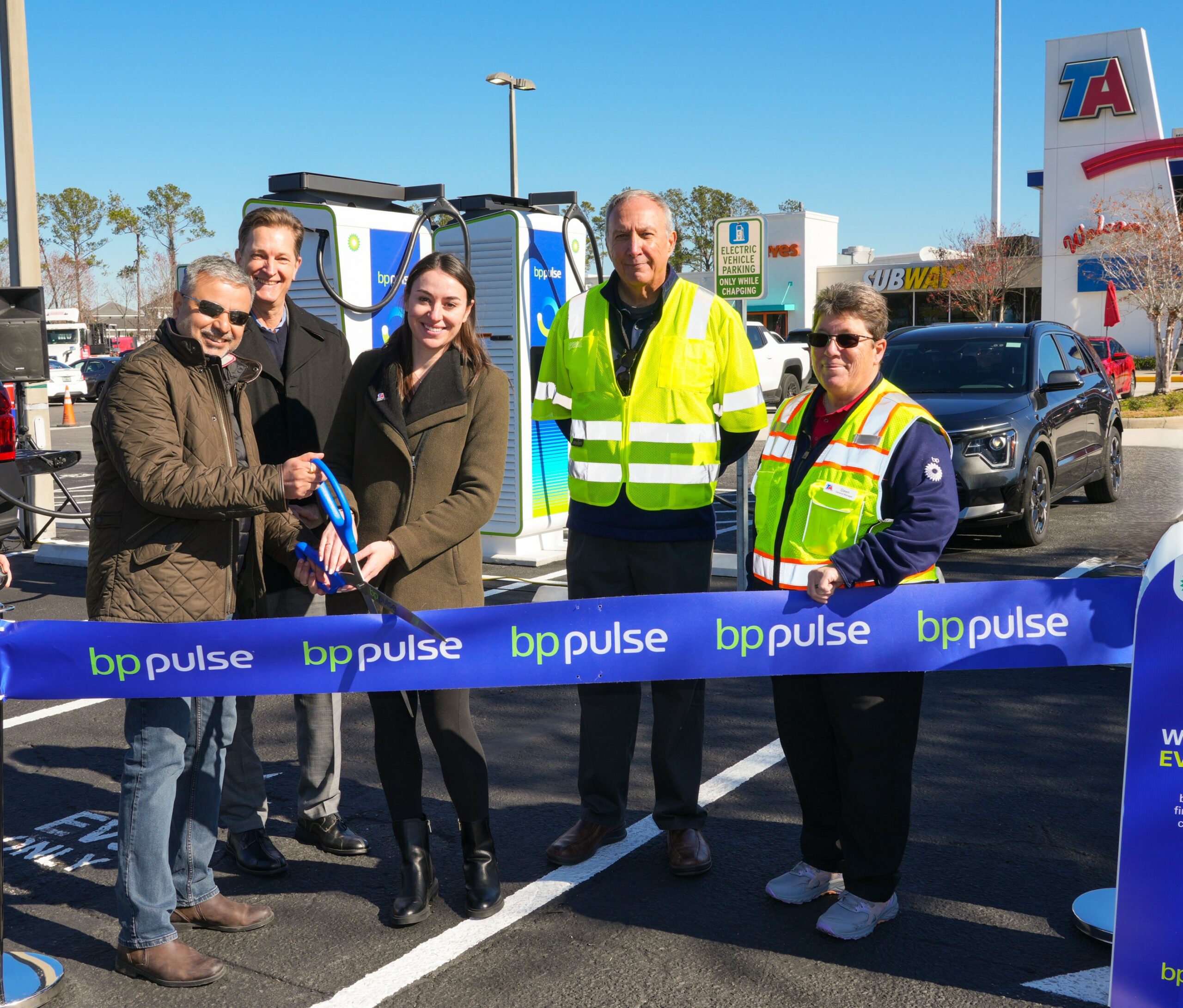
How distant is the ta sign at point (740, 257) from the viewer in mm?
7781

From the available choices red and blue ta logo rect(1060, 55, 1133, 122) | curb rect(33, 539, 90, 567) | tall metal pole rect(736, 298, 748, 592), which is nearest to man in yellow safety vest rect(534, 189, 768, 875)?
tall metal pole rect(736, 298, 748, 592)

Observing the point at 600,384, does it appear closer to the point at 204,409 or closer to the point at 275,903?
the point at 204,409

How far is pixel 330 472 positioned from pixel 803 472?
1350 mm

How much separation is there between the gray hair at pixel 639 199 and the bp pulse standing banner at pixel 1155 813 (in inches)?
71.7

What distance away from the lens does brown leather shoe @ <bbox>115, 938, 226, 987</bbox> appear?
3096mm

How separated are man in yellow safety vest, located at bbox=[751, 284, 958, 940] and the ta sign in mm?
4547

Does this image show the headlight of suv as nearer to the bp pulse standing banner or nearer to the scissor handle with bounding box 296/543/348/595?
the bp pulse standing banner

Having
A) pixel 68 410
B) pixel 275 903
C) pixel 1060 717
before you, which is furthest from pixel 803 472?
pixel 68 410

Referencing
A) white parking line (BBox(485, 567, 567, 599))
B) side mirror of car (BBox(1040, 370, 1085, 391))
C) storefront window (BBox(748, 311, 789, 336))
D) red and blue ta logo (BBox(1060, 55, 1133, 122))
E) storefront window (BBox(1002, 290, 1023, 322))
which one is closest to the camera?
white parking line (BBox(485, 567, 567, 599))

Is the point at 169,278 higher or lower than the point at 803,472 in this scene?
higher

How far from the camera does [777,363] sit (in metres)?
23.1

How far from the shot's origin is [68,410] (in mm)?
26781

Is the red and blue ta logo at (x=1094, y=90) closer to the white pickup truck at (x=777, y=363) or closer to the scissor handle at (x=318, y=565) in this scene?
the white pickup truck at (x=777, y=363)

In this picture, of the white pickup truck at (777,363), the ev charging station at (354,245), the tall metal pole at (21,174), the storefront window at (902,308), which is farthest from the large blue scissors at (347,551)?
the storefront window at (902,308)
